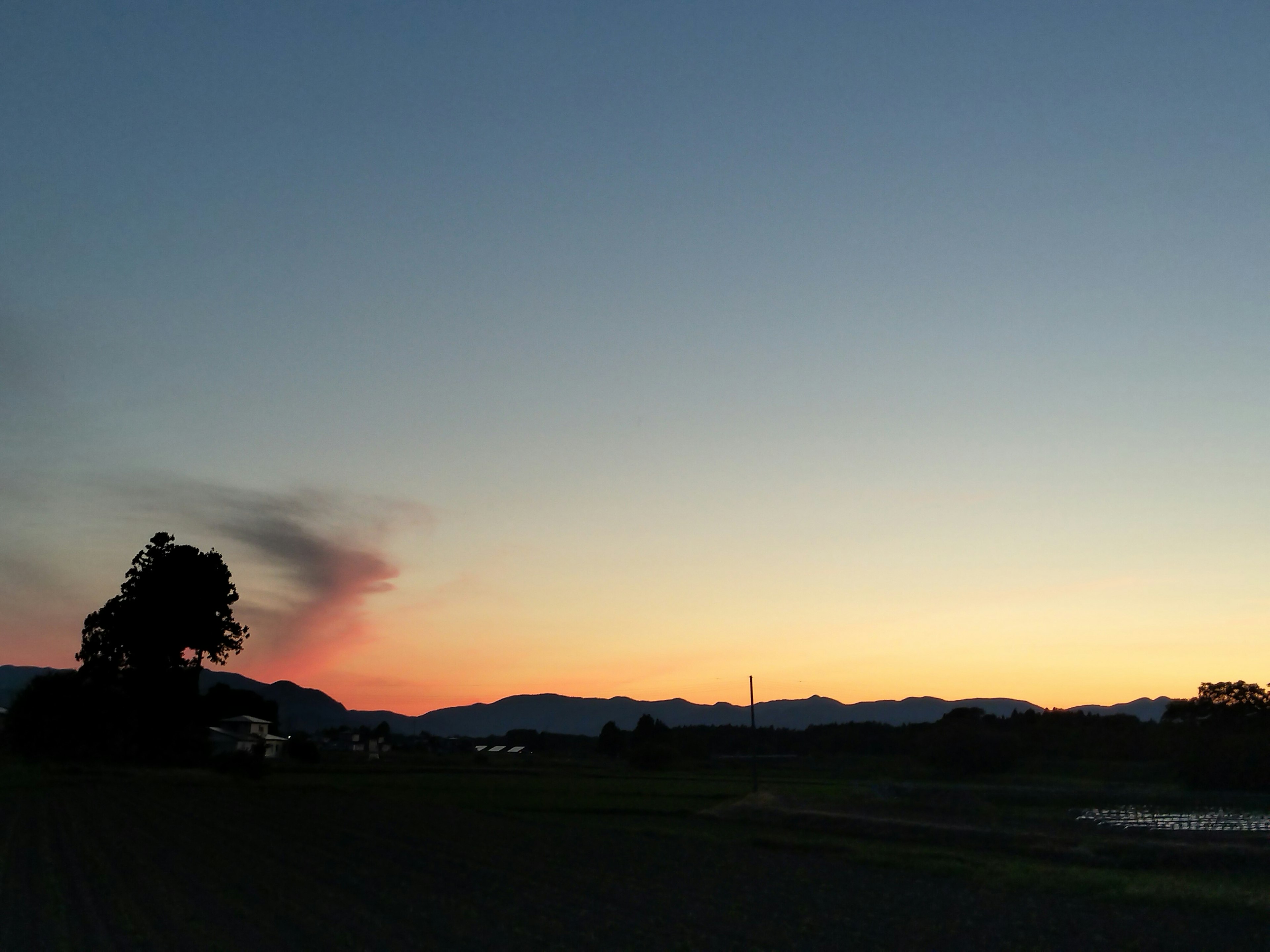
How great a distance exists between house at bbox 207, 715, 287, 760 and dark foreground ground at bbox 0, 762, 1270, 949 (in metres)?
72.7

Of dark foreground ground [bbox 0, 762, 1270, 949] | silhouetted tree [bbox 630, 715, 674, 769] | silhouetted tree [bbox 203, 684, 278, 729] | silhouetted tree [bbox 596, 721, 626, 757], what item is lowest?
dark foreground ground [bbox 0, 762, 1270, 949]

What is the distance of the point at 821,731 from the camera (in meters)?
163

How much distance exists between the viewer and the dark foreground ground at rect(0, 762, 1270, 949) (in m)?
18.4

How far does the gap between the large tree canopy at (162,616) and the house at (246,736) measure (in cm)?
2120

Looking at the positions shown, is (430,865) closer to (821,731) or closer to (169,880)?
(169,880)

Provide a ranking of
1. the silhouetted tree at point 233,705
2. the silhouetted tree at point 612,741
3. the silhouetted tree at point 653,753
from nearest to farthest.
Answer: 1. the silhouetted tree at point 653,753
2. the silhouetted tree at point 233,705
3. the silhouetted tree at point 612,741

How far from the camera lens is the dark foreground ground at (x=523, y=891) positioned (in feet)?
60.4

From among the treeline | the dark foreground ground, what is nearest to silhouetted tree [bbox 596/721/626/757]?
the treeline

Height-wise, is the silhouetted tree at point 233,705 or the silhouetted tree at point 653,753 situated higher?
the silhouetted tree at point 233,705

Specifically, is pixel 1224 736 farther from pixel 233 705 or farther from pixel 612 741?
pixel 233 705

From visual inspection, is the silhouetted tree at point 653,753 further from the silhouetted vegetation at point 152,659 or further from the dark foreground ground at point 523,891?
the dark foreground ground at point 523,891

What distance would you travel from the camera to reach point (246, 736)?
129000 millimetres

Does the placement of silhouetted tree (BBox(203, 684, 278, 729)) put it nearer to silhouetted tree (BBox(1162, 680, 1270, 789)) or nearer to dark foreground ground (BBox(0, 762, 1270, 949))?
dark foreground ground (BBox(0, 762, 1270, 949))

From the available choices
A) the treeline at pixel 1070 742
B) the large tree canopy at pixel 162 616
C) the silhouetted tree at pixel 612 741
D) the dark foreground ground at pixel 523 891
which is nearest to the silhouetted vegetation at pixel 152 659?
the large tree canopy at pixel 162 616
